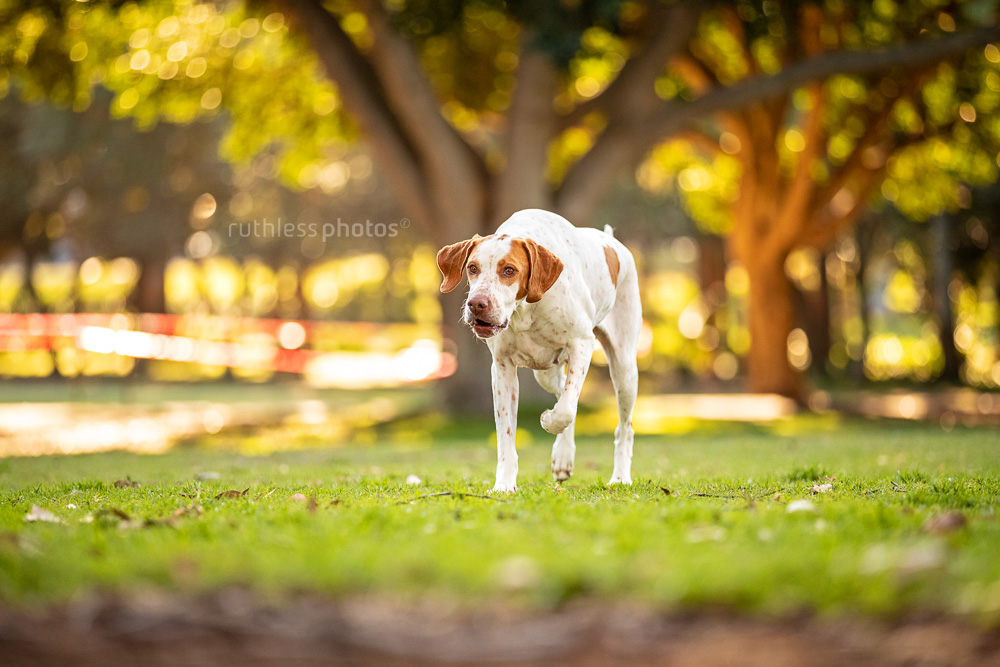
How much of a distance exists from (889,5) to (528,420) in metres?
11.1

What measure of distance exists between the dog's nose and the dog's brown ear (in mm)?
402

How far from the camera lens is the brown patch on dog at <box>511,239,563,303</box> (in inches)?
219

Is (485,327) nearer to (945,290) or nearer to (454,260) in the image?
(454,260)

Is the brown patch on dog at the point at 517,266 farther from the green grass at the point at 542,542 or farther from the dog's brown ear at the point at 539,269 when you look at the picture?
the green grass at the point at 542,542

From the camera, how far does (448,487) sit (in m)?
6.26

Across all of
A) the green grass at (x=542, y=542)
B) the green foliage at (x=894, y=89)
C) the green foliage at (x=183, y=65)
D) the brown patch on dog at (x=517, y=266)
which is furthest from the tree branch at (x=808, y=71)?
the brown patch on dog at (x=517, y=266)

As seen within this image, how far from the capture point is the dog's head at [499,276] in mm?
5305

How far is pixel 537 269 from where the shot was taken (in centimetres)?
557

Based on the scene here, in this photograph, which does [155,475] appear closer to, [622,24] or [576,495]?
[576,495]

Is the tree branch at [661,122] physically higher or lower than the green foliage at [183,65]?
lower

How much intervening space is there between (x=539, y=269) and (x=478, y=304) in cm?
52

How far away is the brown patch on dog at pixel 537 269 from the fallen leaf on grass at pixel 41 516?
270cm

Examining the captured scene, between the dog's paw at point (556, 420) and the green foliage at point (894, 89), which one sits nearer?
the dog's paw at point (556, 420)

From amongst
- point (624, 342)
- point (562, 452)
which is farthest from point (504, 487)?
point (624, 342)
